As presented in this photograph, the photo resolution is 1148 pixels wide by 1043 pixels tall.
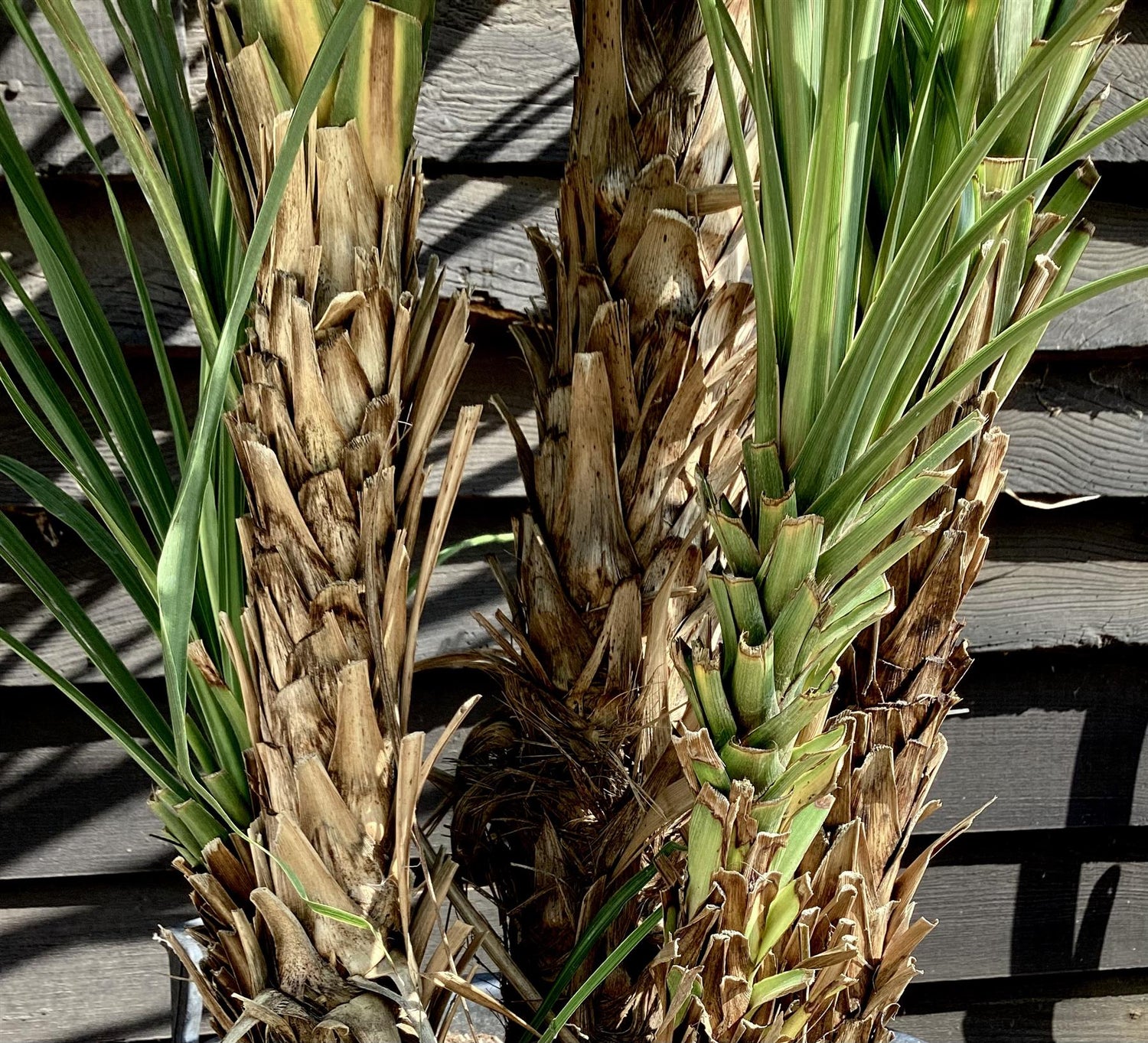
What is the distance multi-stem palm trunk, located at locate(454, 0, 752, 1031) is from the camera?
529mm

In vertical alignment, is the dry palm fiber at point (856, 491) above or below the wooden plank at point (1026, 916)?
above

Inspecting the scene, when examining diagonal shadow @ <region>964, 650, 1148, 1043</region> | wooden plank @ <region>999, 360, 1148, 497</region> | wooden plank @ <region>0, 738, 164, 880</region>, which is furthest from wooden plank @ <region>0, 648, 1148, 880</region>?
wooden plank @ <region>0, 738, 164, 880</region>

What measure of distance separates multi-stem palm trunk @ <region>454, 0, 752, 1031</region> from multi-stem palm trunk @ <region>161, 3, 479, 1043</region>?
0.09 meters

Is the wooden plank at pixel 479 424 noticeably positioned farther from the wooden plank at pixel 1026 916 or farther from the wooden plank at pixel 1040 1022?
the wooden plank at pixel 1040 1022

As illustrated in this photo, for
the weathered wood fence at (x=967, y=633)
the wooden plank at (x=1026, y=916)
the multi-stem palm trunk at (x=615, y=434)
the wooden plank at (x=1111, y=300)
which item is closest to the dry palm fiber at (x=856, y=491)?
the multi-stem palm trunk at (x=615, y=434)

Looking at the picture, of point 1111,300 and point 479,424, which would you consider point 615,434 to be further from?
point 1111,300

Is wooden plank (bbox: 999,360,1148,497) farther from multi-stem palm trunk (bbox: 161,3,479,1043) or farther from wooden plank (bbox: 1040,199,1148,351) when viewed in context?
multi-stem palm trunk (bbox: 161,3,479,1043)

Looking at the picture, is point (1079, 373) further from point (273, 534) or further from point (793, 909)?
point (273, 534)

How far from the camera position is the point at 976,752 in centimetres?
115

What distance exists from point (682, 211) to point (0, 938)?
1089 mm

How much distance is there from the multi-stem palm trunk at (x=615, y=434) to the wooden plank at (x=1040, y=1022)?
0.80 metres

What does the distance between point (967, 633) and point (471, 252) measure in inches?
29.5

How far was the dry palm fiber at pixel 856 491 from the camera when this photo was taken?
396mm

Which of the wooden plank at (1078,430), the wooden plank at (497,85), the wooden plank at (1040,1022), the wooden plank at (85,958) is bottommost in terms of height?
the wooden plank at (1040,1022)
